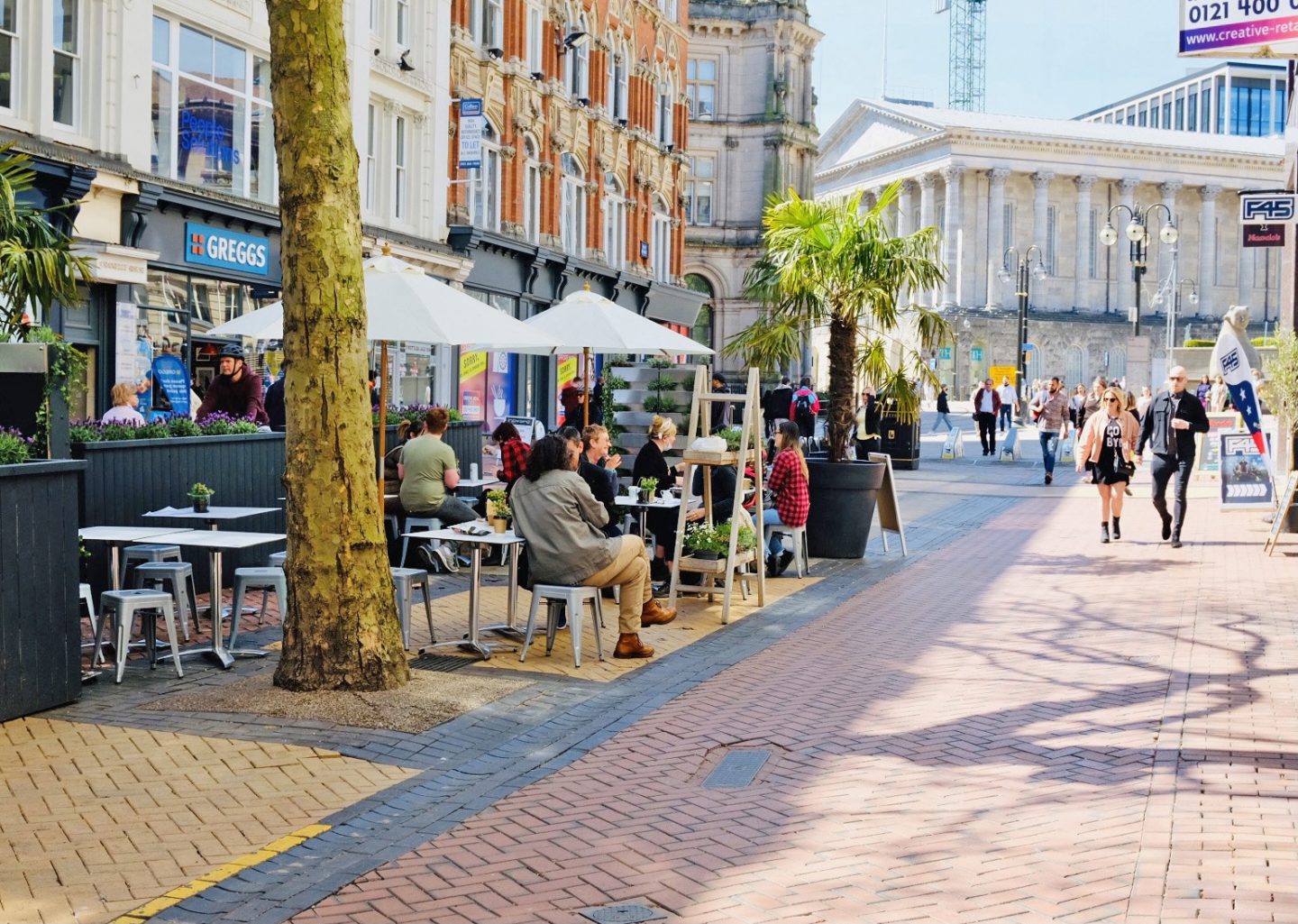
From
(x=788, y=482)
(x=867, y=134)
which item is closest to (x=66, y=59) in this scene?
(x=788, y=482)

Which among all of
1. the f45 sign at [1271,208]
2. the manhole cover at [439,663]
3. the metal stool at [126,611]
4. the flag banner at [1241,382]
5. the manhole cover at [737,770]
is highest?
the f45 sign at [1271,208]

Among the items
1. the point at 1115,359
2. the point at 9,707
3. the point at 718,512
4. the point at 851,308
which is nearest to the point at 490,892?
the point at 9,707

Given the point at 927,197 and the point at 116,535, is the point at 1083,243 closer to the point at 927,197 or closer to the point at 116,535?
the point at 927,197

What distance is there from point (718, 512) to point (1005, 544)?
564 cm

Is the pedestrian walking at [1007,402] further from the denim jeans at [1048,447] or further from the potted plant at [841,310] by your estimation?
the potted plant at [841,310]

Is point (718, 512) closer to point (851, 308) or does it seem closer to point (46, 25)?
point (851, 308)

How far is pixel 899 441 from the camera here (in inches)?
1284

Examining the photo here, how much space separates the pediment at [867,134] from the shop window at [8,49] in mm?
83564

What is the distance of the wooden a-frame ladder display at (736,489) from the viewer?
40.3 feet

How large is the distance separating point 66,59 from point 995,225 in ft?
276

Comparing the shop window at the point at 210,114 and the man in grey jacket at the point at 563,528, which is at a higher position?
the shop window at the point at 210,114

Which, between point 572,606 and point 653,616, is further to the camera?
point 653,616

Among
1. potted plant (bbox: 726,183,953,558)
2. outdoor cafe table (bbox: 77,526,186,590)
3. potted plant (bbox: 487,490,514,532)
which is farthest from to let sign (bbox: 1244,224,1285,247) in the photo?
outdoor cafe table (bbox: 77,526,186,590)

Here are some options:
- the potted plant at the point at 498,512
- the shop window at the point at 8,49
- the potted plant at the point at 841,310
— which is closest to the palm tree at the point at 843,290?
the potted plant at the point at 841,310
